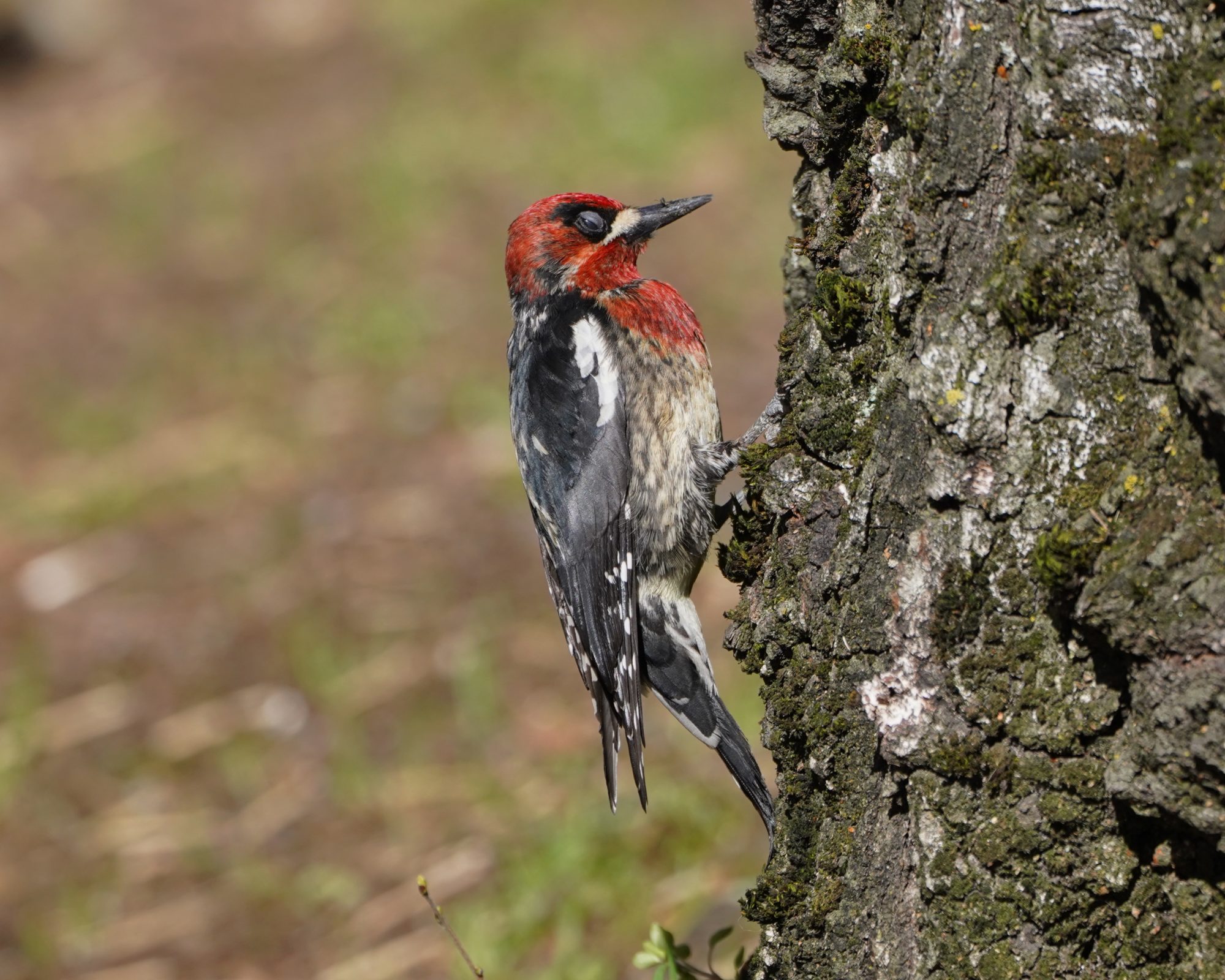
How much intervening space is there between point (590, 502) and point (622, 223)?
825 millimetres

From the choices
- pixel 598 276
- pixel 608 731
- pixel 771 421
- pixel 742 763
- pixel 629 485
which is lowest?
pixel 742 763

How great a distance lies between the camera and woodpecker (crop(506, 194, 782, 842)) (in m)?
3.05

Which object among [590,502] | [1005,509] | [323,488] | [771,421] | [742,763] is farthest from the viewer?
[323,488]

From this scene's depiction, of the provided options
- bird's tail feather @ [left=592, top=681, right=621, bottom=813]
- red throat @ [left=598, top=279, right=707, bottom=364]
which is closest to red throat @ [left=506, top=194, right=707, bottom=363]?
red throat @ [left=598, top=279, right=707, bottom=364]

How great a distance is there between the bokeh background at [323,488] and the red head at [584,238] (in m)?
1.48

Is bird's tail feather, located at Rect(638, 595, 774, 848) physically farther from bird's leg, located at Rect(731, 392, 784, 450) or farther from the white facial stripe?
the white facial stripe

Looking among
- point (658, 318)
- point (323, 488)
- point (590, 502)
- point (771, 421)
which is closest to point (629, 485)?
point (590, 502)

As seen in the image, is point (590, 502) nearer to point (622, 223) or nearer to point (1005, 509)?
point (622, 223)

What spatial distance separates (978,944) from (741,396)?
4046 millimetres

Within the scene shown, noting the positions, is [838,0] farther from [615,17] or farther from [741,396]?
[615,17]

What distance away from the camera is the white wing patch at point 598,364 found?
3.09m

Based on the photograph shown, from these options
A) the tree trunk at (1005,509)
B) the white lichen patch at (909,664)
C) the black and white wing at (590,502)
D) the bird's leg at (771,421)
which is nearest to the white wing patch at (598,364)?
the black and white wing at (590,502)

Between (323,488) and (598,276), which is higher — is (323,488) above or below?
above

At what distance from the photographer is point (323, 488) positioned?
587 cm
